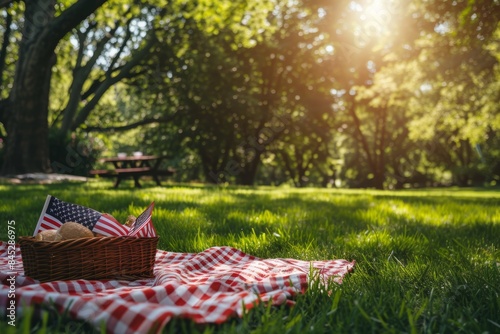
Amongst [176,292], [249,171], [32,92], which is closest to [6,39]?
[32,92]

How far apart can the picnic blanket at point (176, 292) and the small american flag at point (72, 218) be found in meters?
0.33

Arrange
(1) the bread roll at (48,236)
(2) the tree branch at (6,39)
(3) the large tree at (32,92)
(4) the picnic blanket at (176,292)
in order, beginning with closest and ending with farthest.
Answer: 1. (4) the picnic blanket at (176,292)
2. (1) the bread roll at (48,236)
3. (3) the large tree at (32,92)
4. (2) the tree branch at (6,39)

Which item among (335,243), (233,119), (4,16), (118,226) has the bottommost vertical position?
(335,243)

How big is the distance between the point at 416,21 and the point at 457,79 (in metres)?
4.77

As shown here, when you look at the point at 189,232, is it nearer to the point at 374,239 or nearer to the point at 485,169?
the point at 374,239

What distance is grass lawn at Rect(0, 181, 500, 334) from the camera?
1.76 metres

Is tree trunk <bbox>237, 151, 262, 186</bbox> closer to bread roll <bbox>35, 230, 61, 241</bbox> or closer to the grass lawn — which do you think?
the grass lawn

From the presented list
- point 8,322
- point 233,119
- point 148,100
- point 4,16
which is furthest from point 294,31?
point 8,322

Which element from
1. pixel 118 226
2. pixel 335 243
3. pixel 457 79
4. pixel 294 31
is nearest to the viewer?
pixel 118 226

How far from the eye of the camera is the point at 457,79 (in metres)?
14.2

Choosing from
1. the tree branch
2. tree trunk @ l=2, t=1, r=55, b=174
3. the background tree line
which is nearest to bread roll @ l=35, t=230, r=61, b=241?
the background tree line

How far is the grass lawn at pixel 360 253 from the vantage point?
176cm

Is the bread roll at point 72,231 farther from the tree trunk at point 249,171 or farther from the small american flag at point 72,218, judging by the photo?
the tree trunk at point 249,171

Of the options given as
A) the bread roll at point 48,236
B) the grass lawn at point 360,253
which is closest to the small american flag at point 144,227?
the bread roll at point 48,236
